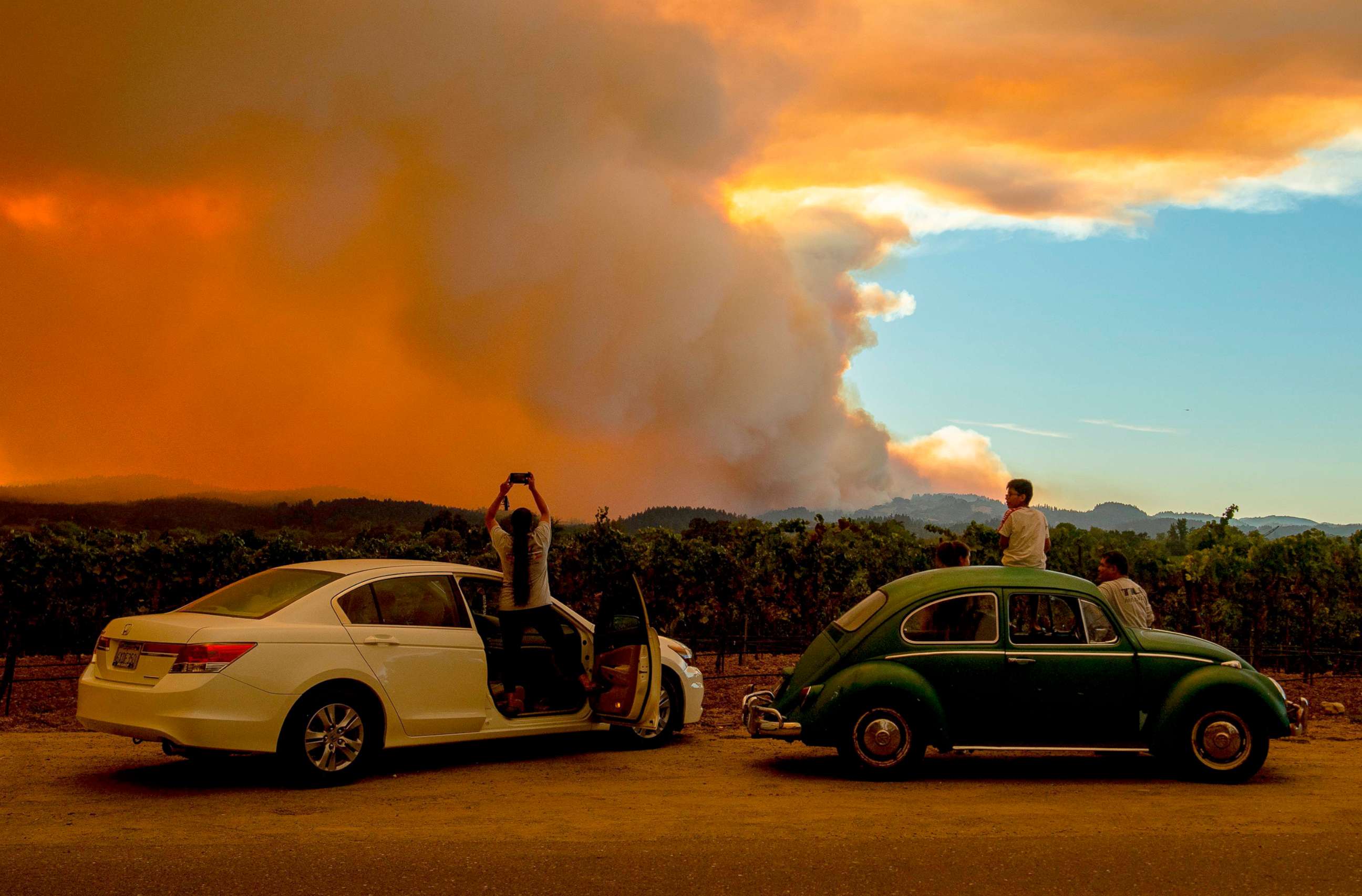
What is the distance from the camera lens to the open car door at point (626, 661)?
32.9 feet

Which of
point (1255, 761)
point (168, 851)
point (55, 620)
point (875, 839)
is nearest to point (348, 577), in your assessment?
point (168, 851)

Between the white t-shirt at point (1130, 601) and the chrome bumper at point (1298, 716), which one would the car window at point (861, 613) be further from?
the chrome bumper at point (1298, 716)

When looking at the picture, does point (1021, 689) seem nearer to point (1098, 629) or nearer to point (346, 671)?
point (1098, 629)

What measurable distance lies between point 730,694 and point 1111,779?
21.9 ft

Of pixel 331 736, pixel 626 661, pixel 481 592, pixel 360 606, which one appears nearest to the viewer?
pixel 331 736

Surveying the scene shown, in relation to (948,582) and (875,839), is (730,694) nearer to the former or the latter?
(948,582)

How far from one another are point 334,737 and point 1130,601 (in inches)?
254

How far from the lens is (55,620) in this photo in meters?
16.1

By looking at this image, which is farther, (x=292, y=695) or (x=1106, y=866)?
(x=292, y=695)

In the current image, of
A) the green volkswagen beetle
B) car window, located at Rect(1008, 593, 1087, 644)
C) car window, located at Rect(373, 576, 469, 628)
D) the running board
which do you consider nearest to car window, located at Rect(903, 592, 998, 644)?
the green volkswagen beetle

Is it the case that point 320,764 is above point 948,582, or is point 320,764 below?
below

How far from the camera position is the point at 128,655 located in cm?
870

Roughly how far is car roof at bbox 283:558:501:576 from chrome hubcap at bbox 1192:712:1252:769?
18.0ft

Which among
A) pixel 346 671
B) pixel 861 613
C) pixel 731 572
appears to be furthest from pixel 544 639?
pixel 731 572
